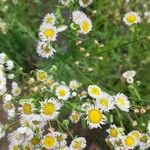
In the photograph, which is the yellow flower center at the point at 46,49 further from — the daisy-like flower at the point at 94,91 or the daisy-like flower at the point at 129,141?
the daisy-like flower at the point at 129,141

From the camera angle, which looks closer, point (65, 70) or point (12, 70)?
point (12, 70)

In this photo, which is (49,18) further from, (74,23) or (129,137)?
(129,137)

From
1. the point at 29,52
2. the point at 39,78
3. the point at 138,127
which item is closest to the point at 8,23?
the point at 29,52

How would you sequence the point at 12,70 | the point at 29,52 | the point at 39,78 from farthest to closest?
the point at 29,52
the point at 12,70
the point at 39,78

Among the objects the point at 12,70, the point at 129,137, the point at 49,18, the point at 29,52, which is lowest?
the point at 129,137

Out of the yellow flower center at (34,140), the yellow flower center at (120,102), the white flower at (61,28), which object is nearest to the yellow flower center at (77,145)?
the yellow flower center at (34,140)

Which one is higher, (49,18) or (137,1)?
(137,1)
